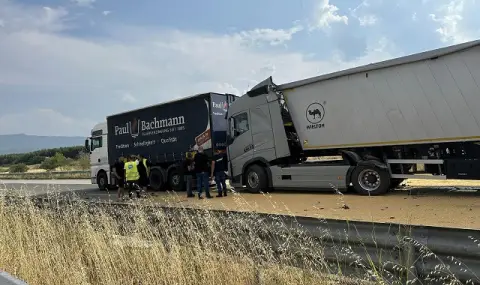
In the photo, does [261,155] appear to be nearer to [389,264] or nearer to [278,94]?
[278,94]

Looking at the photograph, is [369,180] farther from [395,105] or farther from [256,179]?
[256,179]

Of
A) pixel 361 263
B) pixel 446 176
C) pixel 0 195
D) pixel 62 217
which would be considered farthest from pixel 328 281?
pixel 0 195

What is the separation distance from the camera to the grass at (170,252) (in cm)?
415

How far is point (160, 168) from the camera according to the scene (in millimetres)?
15883

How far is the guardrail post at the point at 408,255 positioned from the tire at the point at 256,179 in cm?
925

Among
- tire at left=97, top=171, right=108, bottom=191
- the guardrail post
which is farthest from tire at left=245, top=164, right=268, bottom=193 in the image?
the guardrail post

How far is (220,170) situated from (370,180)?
191 inches

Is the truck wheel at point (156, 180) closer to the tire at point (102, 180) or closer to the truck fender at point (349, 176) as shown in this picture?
the tire at point (102, 180)

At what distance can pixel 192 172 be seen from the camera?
12.6 meters

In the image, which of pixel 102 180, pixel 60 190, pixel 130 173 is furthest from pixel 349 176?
pixel 102 180

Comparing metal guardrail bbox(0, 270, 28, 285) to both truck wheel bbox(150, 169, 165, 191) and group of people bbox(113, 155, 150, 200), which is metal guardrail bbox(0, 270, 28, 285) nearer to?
group of people bbox(113, 155, 150, 200)

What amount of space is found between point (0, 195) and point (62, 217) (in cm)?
335

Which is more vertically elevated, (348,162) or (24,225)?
(348,162)

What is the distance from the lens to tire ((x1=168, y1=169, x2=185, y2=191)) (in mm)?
15328
